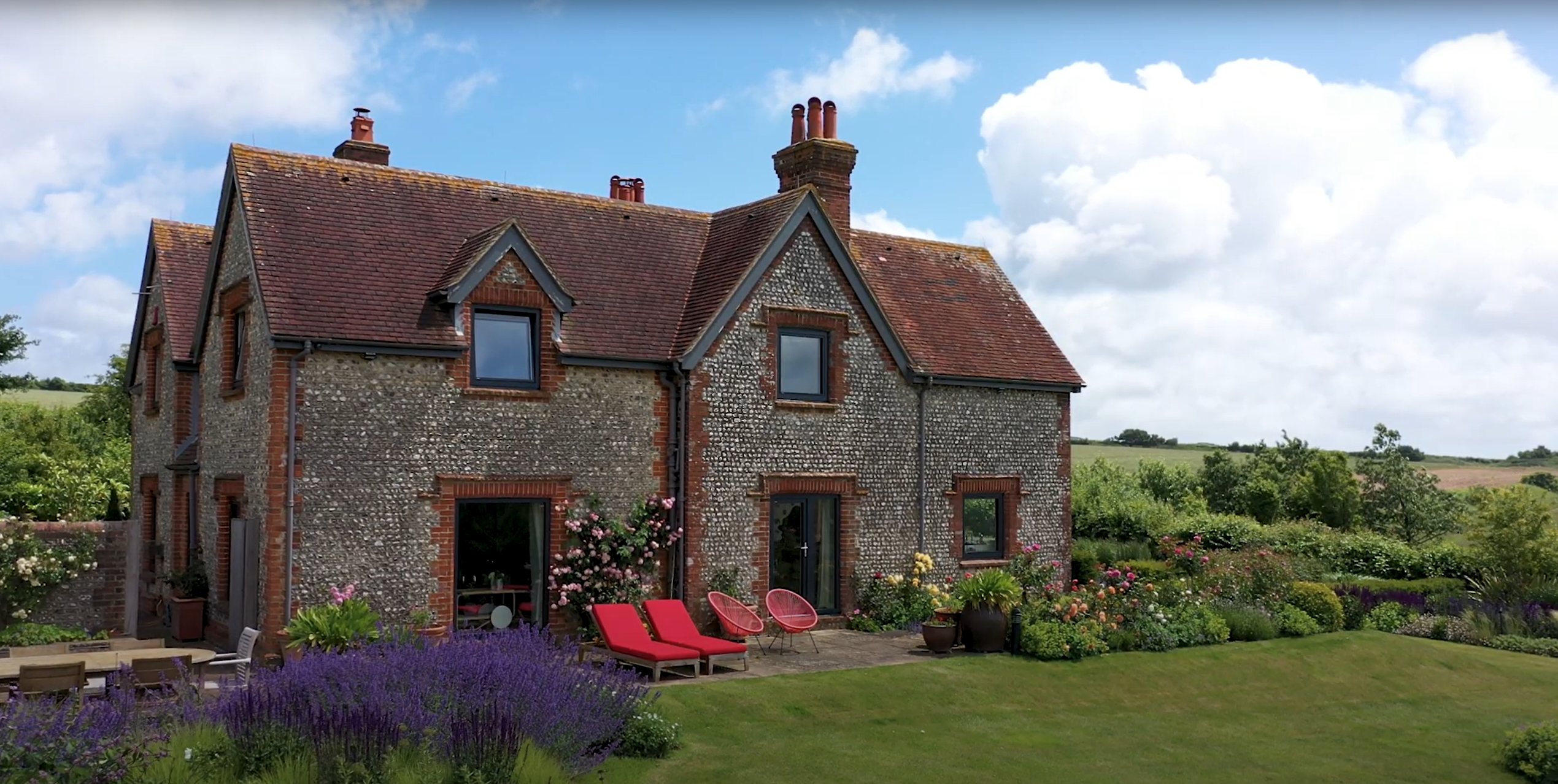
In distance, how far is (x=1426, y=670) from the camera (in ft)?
65.5

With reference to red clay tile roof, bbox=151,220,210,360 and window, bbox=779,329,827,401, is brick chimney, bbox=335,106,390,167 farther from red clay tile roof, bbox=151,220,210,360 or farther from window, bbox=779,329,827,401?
window, bbox=779,329,827,401

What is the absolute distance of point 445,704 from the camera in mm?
10805

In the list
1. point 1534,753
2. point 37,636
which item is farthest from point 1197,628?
point 37,636

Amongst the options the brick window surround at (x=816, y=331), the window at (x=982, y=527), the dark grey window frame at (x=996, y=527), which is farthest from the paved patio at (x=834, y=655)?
the brick window surround at (x=816, y=331)

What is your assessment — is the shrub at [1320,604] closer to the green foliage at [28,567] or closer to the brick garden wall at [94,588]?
the brick garden wall at [94,588]

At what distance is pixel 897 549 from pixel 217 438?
11807mm

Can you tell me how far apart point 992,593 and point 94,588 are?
14.5 m

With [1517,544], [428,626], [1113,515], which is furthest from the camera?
[1113,515]

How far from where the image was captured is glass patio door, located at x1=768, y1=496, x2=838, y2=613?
66.4ft

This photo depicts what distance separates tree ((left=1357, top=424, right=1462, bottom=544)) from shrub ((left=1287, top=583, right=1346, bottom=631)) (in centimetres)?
2021

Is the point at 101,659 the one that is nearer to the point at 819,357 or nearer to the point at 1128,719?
the point at 819,357

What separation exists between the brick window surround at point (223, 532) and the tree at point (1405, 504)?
36391 millimetres

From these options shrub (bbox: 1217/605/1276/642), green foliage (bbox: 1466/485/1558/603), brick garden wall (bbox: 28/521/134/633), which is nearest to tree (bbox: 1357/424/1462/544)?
green foliage (bbox: 1466/485/1558/603)

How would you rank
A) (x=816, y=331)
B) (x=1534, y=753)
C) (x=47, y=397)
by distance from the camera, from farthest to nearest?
1. (x=47, y=397)
2. (x=816, y=331)
3. (x=1534, y=753)
